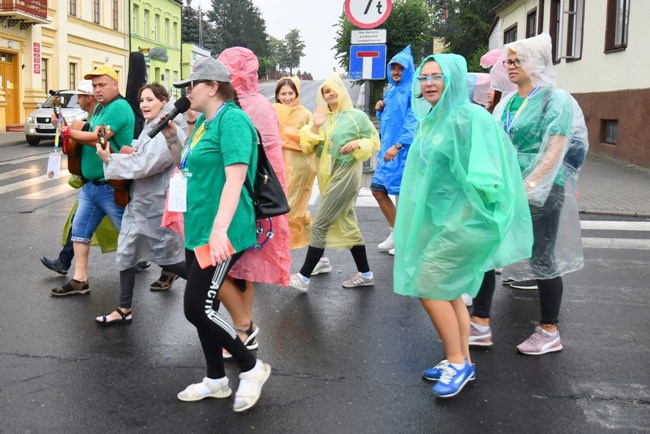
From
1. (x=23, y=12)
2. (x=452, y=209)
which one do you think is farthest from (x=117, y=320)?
(x=23, y=12)

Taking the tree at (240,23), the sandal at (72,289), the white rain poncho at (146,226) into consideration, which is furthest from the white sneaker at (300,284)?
the tree at (240,23)

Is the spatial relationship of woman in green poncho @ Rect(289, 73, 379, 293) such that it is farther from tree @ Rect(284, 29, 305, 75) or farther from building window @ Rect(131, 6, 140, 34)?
tree @ Rect(284, 29, 305, 75)

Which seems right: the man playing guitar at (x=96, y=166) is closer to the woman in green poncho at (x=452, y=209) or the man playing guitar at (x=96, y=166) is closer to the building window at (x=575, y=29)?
the woman in green poncho at (x=452, y=209)

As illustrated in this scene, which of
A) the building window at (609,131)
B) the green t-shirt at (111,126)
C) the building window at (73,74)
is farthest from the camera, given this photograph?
the building window at (73,74)

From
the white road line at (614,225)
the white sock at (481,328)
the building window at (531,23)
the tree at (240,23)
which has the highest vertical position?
the tree at (240,23)

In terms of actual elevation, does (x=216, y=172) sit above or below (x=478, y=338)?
above

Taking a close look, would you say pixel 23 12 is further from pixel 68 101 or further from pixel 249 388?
pixel 249 388

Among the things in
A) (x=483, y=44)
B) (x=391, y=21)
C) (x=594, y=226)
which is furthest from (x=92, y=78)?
(x=483, y=44)

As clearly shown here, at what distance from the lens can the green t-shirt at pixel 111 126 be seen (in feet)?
16.9

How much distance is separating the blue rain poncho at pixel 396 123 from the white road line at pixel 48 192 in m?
6.20

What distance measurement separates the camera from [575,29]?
767 inches

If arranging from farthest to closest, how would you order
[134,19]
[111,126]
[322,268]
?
[134,19] → [322,268] → [111,126]

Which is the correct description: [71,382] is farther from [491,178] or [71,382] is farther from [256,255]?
[491,178]

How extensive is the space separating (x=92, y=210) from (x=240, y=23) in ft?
333
